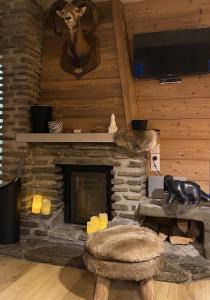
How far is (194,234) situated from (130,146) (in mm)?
1060

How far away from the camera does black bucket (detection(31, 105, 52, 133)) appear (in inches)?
129

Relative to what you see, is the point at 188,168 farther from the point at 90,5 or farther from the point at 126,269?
the point at 90,5

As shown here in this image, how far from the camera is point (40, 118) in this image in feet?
10.8

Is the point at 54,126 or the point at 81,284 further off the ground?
the point at 54,126

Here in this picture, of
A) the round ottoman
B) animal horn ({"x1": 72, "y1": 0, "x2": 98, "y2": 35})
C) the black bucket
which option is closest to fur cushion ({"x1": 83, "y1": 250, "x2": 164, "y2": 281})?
the round ottoman

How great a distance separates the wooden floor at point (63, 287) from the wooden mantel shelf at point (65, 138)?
119 centimetres

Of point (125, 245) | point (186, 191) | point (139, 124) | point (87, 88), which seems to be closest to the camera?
point (125, 245)

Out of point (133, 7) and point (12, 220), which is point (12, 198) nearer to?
point (12, 220)

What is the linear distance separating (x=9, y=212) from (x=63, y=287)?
3.30ft

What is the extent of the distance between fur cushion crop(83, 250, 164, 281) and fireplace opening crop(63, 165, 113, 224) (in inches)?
56.2

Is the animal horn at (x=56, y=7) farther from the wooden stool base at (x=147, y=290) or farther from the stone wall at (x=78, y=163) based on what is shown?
the wooden stool base at (x=147, y=290)

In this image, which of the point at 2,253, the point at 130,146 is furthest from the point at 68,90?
the point at 2,253

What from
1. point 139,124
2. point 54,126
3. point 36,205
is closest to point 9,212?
point 36,205

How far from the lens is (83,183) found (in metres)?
3.48
